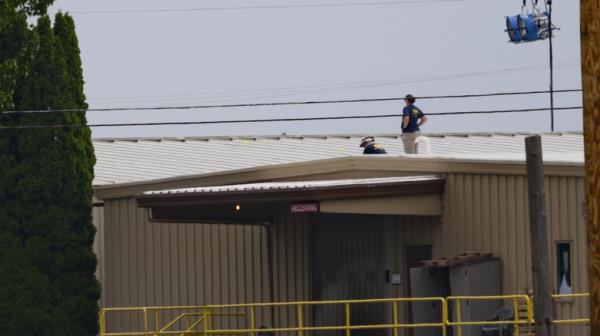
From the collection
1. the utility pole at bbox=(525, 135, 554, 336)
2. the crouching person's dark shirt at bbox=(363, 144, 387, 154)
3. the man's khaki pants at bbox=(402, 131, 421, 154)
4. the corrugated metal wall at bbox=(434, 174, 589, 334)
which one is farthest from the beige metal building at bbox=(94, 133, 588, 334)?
the utility pole at bbox=(525, 135, 554, 336)

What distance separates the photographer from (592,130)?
11.8m

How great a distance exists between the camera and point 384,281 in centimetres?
3080

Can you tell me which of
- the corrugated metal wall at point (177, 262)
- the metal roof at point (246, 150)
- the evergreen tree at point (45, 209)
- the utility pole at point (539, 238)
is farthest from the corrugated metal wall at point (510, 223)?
the metal roof at point (246, 150)

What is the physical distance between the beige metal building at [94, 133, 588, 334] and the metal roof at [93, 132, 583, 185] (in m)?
1.61

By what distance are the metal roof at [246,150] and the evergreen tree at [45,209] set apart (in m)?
3.08

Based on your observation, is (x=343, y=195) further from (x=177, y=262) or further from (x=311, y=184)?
(x=177, y=262)

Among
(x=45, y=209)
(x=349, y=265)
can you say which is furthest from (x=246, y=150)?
(x=349, y=265)

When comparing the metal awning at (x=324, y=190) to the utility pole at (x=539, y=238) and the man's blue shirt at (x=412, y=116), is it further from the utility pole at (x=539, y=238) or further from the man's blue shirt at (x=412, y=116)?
the utility pole at (x=539, y=238)

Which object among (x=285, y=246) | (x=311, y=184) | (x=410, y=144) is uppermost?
(x=410, y=144)

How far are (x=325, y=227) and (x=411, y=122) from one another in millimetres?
2929

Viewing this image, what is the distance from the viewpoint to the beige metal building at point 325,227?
91.2 ft

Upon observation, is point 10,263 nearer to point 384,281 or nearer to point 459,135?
point 384,281

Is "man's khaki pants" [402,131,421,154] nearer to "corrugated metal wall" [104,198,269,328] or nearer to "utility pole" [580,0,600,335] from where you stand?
"corrugated metal wall" [104,198,269,328]

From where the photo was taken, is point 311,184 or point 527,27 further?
point 527,27
